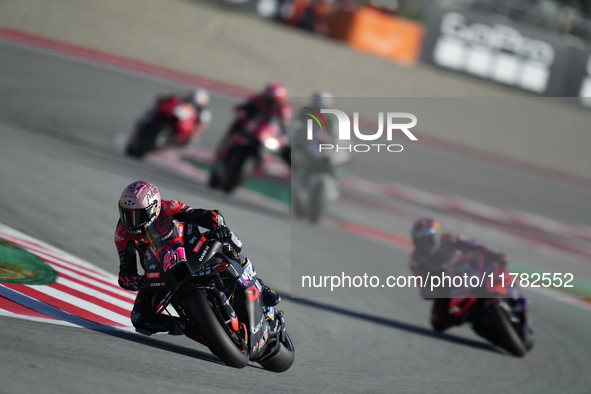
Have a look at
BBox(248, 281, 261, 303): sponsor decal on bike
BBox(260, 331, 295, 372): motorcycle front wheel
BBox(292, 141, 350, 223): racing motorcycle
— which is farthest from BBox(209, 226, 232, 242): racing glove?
BBox(292, 141, 350, 223): racing motorcycle

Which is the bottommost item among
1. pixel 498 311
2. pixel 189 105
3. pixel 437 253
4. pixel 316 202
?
pixel 316 202

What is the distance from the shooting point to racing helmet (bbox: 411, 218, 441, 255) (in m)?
7.60

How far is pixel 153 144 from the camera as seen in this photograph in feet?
41.6

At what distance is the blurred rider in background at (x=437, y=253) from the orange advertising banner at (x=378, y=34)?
15017mm

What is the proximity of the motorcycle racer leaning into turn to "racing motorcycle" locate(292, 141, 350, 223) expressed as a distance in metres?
5.83

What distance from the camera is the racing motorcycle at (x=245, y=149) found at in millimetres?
11648

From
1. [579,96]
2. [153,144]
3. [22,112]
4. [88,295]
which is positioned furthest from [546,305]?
[579,96]

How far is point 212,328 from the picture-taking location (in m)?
4.79

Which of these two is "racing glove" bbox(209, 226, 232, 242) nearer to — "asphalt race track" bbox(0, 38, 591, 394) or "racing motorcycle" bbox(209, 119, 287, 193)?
"asphalt race track" bbox(0, 38, 591, 394)

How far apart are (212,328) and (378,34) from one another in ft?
60.9

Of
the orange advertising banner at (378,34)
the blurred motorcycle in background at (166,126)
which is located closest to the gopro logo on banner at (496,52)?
the orange advertising banner at (378,34)

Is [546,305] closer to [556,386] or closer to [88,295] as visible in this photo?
[556,386]

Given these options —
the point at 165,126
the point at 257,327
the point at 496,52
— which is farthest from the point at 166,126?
the point at 496,52

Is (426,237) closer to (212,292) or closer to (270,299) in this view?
(270,299)
